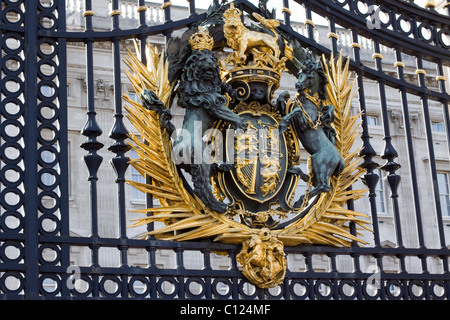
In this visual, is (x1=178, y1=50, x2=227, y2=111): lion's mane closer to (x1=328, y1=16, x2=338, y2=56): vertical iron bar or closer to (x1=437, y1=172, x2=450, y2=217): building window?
(x1=328, y1=16, x2=338, y2=56): vertical iron bar

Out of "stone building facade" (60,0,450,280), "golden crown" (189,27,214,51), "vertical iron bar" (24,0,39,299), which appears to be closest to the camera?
"vertical iron bar" (24,0,39,299)

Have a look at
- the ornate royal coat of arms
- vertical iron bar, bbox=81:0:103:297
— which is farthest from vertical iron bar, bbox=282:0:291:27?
vertical iron bar, bbox=81:0:103:297

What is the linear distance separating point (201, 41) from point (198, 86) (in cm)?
54

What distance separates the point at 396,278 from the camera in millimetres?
11062

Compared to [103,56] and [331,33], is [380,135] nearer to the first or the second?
[103,56]

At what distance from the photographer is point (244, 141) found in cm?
1052

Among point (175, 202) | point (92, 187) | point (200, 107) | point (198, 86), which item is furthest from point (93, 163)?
point (198, 86)

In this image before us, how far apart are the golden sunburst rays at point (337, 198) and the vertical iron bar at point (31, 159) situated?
2758 millimetres

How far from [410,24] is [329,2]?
1.38m

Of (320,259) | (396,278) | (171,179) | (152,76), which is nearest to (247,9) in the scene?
(152,76)

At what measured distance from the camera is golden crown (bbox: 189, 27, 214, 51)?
34.8ft

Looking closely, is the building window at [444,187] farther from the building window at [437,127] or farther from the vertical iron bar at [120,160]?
the vertical iron bar at [120,160]

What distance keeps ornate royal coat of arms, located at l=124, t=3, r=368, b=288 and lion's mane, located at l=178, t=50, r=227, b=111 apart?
0.4 inches
